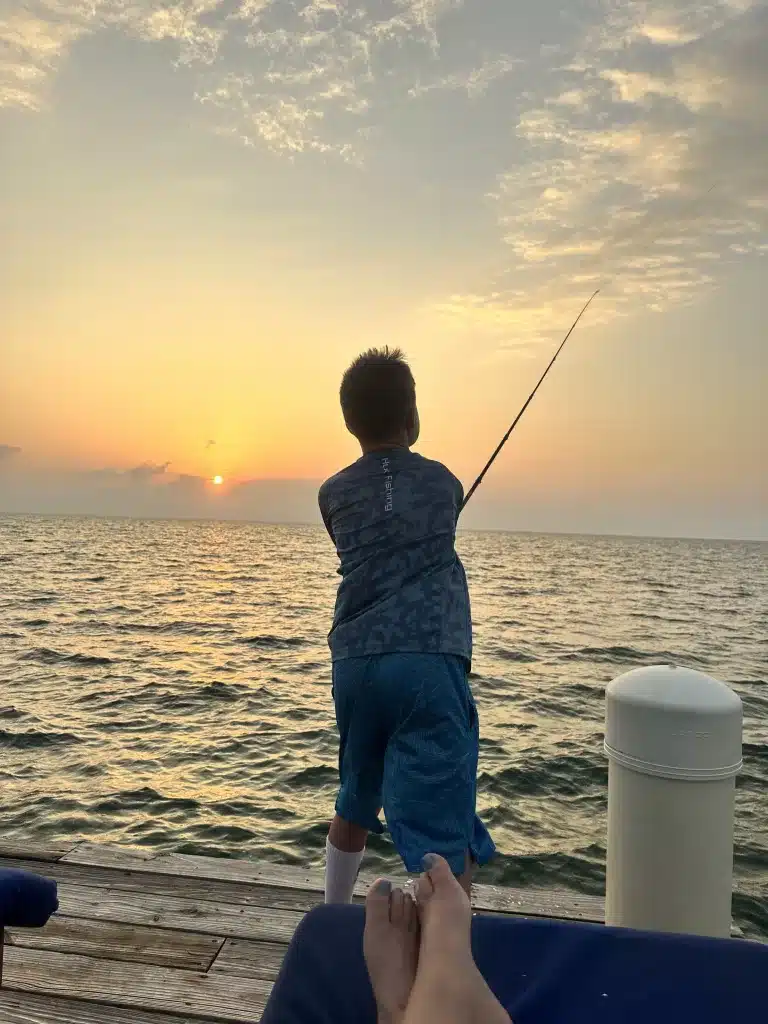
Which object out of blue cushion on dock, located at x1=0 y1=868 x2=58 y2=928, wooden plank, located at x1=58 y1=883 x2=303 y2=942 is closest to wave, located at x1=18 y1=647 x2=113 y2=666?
wooden plank, located at x1=58 y1=883 x2=303 y2=942

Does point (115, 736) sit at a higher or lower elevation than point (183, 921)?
lower

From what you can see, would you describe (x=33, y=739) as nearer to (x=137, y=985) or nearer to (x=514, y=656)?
(x=137, y=985)

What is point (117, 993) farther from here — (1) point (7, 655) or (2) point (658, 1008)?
(1) point (7, 655)

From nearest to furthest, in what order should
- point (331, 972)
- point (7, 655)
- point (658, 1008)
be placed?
point (658, 1008) < point (331, 972) < point (7, 655)

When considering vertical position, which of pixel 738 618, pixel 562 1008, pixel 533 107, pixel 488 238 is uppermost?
pixel 533 107

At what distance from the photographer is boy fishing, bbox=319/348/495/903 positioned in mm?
2023

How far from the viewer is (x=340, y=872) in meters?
2.42

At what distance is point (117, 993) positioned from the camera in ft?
7.81

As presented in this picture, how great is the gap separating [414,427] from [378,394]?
166 millimetres

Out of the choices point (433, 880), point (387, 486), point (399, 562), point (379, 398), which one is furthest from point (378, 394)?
→ point (433, 880)

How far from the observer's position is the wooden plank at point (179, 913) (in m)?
2.80

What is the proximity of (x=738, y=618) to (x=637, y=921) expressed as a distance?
1882 centimetres

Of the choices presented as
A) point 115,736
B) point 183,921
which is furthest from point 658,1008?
point 115,736

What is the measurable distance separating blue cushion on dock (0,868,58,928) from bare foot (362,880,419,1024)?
65 centimetres
